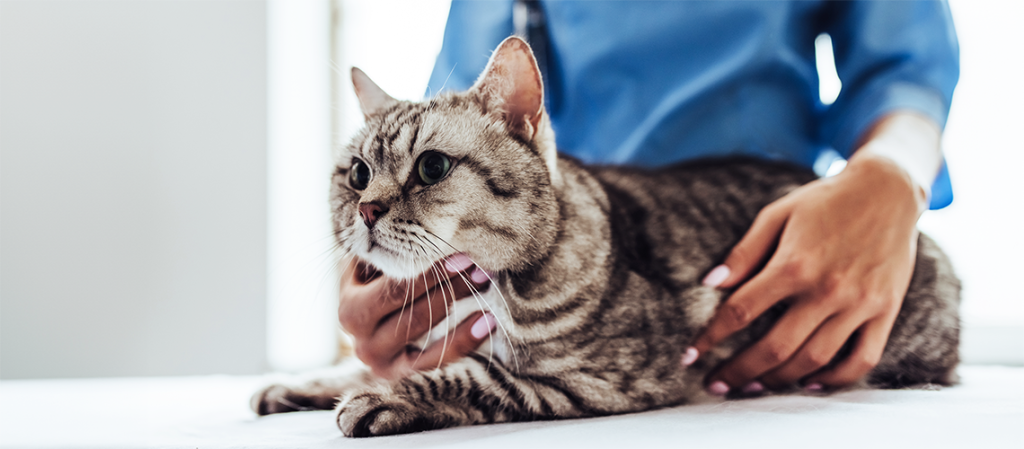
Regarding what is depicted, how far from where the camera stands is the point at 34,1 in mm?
1665

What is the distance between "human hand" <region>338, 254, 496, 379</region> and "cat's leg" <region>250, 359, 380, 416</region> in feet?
0.21

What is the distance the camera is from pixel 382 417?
2.39 ft

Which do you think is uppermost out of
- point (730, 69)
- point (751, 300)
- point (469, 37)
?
point (469, 37)

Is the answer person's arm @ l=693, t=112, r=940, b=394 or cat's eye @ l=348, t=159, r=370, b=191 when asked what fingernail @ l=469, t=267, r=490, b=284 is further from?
person's arm @ l=693, t=112, r=940, b=394

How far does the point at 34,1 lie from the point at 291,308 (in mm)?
1529

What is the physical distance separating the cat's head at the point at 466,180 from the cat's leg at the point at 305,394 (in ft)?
1.02

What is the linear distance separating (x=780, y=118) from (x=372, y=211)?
1.07m

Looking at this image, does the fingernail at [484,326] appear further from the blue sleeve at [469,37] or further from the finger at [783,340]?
the blue sleeve at [469,37]

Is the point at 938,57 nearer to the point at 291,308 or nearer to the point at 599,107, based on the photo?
the point at 599,107

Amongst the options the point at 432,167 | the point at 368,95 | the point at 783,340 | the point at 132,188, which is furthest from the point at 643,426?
the point at 132,188

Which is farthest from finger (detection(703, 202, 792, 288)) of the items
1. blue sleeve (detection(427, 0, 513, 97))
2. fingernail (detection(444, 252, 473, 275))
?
blue sleeve (detection(427, 0, 513, 97))

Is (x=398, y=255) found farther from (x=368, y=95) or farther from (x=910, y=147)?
(x=910, y=147)

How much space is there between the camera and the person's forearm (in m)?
1.03

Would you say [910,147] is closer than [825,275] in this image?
No
